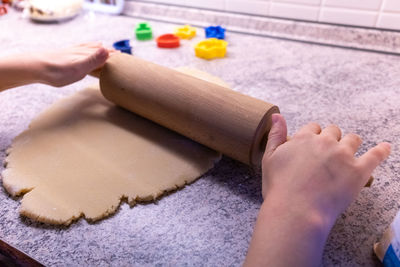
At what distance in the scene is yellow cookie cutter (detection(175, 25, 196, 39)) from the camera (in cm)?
136

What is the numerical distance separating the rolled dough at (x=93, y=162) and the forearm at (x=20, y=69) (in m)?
0.12

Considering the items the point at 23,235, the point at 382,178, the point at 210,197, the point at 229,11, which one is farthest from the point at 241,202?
the point at 229,11

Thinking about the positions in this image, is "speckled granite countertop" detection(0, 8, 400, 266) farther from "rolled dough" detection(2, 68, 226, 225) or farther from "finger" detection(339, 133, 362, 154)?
"finger" detection(339, 133, 362, 154)

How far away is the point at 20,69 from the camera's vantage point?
32.2 inches

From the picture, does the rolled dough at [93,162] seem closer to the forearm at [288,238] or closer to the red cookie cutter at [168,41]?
the forearm at [288,238]

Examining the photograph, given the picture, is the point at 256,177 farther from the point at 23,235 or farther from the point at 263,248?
the point at 23,235

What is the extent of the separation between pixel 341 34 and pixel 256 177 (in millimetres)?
850

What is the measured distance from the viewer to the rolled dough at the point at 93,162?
60cm

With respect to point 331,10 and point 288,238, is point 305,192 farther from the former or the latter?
point 331,10

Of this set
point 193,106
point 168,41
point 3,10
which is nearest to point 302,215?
point 193,106

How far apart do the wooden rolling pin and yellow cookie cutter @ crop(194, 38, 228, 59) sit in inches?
15.1

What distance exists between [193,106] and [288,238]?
37 centimetres

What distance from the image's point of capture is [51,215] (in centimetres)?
58

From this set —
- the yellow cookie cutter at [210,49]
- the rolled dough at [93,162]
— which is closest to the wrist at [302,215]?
the rolled dough at [93,162]
